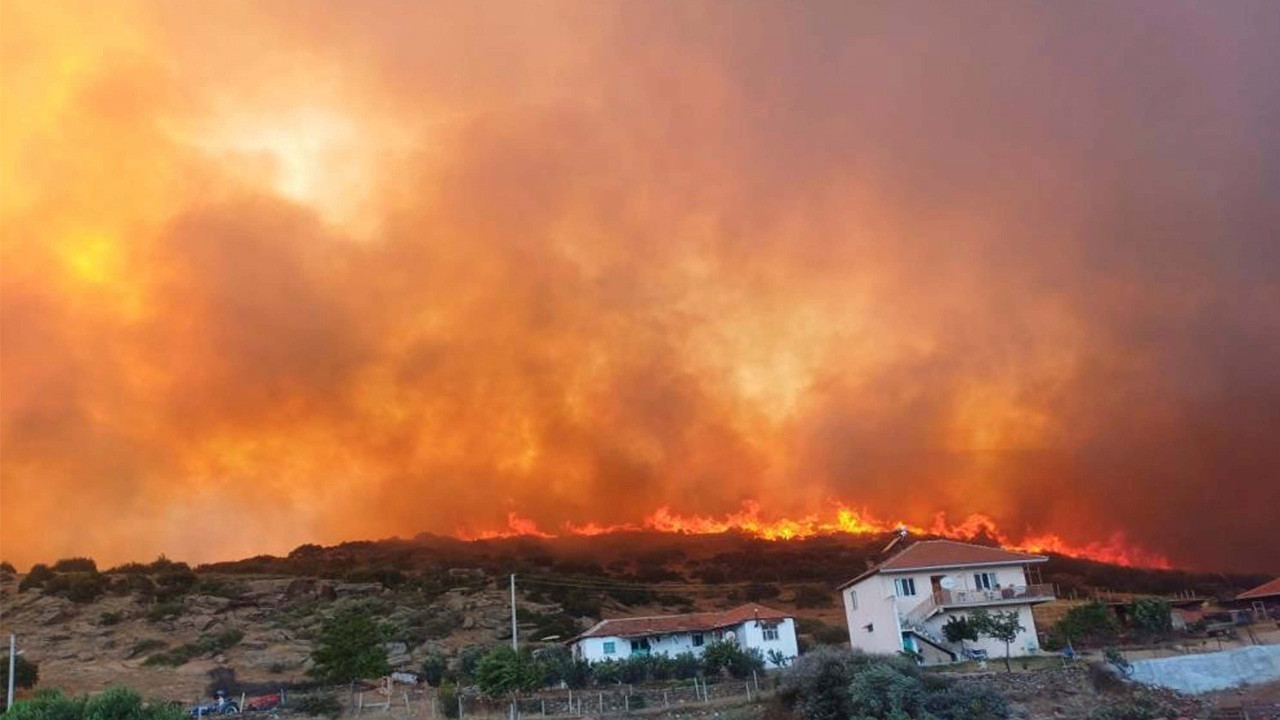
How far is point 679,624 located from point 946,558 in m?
19.3

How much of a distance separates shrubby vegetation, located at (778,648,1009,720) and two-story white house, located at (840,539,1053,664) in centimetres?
1115

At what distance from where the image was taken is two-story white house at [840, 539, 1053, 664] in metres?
53.4

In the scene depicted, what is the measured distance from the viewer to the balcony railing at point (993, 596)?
54.5 metres

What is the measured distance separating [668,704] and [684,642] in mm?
17917

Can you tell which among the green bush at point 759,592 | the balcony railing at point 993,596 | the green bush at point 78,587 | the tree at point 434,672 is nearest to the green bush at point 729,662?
the balcony railing at point 993,596

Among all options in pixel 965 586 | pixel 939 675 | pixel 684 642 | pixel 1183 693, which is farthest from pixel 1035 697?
pixel 684 642

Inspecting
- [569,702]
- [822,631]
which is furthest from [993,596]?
[569,702]

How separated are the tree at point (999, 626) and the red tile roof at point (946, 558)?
4.20m

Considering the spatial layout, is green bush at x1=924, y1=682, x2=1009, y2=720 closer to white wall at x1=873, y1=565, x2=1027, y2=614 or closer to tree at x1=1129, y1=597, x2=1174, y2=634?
white wall at x1=873, y1=565, x2=1027, y2=614

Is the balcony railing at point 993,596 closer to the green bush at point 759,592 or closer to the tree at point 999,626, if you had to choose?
the tree at point 999,626

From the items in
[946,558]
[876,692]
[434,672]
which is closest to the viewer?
[876,692]

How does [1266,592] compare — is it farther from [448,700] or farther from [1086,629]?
[448,700]

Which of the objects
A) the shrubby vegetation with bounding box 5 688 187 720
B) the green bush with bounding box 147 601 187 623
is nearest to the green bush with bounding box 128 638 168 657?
the green bush with bounding box 147 601 187 623

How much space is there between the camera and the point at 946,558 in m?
57.0
